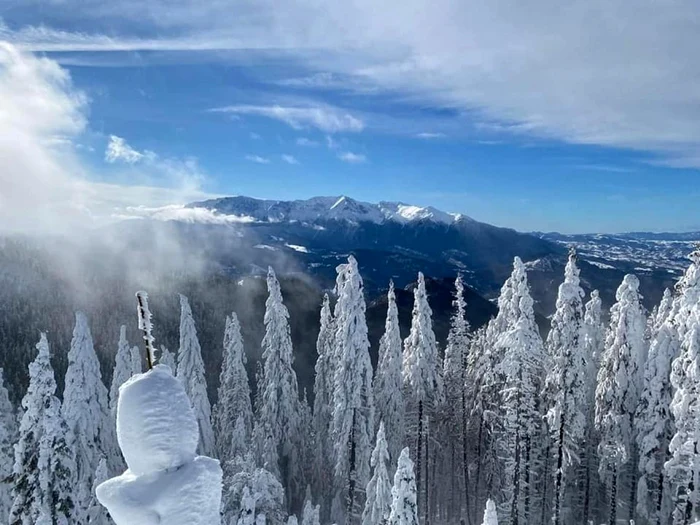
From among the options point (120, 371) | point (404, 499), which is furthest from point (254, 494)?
point (120, 371)

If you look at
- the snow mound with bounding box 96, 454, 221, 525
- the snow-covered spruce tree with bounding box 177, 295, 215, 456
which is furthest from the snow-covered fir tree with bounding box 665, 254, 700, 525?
the snow-covered spruce tree with bounding box 177, 295, 215, 456

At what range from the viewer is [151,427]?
446cm

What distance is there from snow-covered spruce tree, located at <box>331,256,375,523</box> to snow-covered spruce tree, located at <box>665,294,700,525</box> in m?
16.5

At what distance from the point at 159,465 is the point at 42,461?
20.7 m

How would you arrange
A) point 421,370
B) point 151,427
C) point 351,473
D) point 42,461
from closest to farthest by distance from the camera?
point 151,427 → point 42,461 → point 351,473 → point 421,370

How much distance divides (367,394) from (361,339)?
11.8 ft

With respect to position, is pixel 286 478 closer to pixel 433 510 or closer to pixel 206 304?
pixel 433 510

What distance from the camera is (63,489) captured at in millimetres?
21781

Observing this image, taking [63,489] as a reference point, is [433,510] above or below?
below

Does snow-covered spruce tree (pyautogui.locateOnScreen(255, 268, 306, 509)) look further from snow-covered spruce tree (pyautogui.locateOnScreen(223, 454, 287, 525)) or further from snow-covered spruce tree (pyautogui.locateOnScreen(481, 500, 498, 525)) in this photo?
snow-covered spruce tree (pyautogui.locateOnScreen(481, 500, 498, 525))

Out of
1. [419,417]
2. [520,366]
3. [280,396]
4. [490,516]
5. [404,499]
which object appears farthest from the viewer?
[280,396]

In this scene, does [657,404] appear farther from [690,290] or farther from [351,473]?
[351,473]

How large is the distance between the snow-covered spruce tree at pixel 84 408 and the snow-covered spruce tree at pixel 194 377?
5.83 meters

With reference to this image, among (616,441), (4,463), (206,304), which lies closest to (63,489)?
(4,463)
